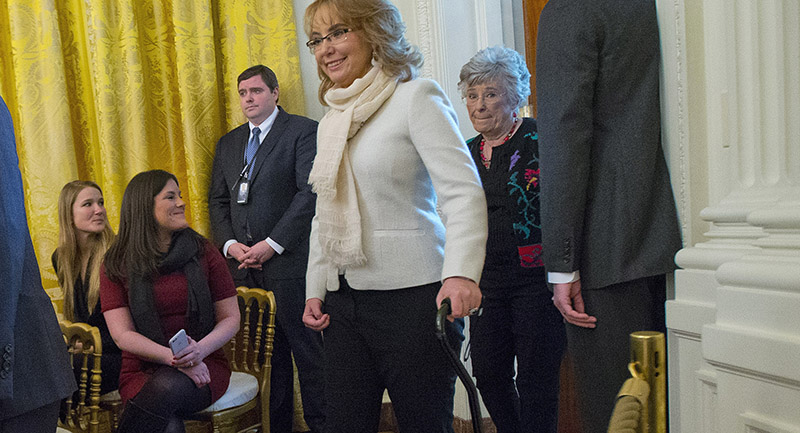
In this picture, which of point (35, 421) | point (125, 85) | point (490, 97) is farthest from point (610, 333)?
point (125, 85)

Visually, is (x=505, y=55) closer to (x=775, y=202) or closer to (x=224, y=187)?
(x=775, y=202)

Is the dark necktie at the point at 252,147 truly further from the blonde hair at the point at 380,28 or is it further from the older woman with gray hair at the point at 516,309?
the blonde hair at the point at 380,28

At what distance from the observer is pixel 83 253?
293 cm

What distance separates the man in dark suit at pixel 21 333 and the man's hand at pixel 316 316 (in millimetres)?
528

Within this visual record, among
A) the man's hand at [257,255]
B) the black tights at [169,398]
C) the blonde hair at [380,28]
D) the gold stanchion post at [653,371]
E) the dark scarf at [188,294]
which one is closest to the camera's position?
the gold stanchion post at [653,371]

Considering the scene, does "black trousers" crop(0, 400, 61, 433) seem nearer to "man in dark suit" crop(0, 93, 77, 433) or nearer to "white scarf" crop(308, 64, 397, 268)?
"man in dark suit" crop(0, 93, 77, 433)

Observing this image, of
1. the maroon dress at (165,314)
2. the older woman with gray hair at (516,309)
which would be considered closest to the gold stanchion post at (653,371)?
the older woman with gray hair at (516,309)

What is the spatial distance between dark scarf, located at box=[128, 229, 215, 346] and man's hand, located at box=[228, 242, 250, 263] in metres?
0.55

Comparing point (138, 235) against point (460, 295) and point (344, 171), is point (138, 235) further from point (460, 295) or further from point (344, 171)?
point (460, 295)

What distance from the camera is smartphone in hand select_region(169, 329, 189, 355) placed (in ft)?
7.43

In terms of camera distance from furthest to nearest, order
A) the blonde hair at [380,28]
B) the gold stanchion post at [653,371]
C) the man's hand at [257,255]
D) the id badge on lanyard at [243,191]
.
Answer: the id badge on lanyard at [243,191], the man's hand at [257,255], the blonde hair at [380,28], the gold stanchion post at [653,371]

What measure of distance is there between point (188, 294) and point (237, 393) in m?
0.39

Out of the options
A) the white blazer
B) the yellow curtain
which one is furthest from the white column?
the yellow curtain

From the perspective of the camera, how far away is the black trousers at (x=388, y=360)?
1481 mm
